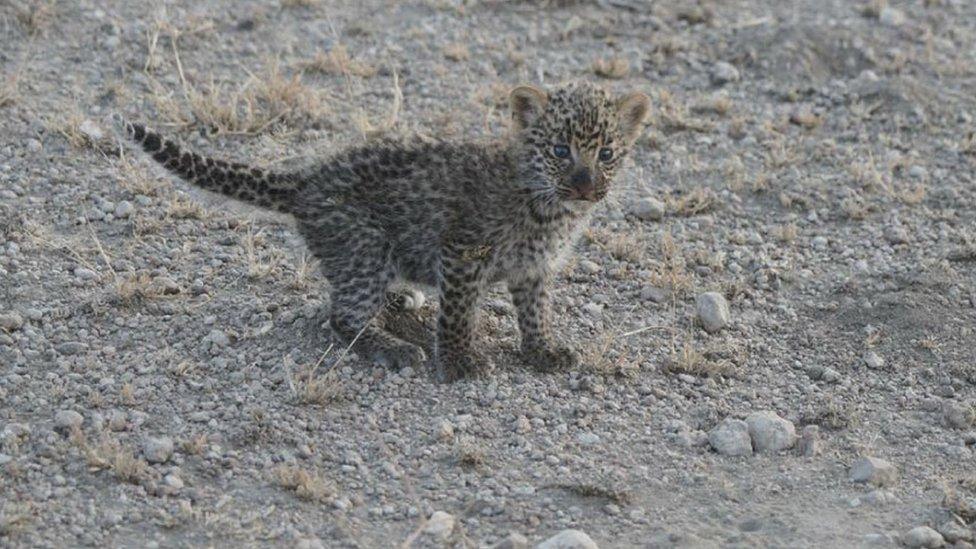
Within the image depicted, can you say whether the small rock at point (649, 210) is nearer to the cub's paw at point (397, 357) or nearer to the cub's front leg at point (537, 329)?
the cub's front leg at point (537, 329)

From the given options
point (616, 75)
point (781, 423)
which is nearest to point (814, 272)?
point (781, 423)

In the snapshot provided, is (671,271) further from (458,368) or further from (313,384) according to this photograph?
(313,384)

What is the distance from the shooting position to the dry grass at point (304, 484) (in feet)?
23.5

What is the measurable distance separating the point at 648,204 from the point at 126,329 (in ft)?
12.5

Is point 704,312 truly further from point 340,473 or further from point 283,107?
point 283,107

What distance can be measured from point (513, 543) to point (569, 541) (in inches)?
10.0

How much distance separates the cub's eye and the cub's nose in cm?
13

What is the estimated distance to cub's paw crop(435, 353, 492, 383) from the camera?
8328 mm

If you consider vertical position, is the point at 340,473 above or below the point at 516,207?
below

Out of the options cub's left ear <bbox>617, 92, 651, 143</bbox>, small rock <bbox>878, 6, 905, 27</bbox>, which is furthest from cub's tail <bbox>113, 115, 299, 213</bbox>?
small rock <bbox>878, 6, 905, 27</bbox>

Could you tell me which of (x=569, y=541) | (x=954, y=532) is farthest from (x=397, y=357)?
(x=954, y=532)

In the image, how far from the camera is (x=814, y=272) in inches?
390

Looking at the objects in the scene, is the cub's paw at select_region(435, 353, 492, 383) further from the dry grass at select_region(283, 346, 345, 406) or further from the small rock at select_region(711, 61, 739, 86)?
the small rock at select_region(711, 61, 739, 86)

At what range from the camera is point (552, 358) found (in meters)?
8.57
